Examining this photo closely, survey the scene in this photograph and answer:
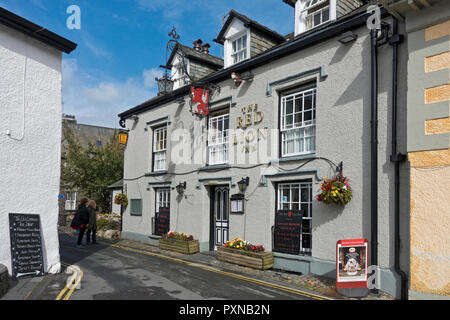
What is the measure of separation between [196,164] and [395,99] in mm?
7724

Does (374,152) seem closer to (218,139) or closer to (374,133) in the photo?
(374,133)

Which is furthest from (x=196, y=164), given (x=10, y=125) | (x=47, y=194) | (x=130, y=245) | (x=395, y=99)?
(x=395, y=99)

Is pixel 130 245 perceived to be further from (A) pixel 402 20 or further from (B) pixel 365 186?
(A) pixel 402 20

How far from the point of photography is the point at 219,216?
13.3 metres

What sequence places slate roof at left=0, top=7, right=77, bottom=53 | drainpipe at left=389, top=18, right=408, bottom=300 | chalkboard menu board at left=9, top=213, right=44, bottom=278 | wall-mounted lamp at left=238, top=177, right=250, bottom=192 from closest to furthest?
drainpipe at left=389, top=18, right=408, bottom=300, chalkboard menu board at left=9, top=213, right=44, bottom=278, slate roof at left=0, top=7, right=77, bottom=53, wall-mounted lamp at left=238, top=177, right=250, bottom=192

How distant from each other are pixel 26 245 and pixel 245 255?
568 cm

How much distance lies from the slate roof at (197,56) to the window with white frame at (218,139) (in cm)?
353

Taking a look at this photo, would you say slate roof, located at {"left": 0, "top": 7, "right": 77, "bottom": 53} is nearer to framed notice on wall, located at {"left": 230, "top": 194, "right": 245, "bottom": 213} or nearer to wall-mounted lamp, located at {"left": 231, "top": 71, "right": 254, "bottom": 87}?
wall-mounted lamp, located at {"left": 231, "top": 71, "right": 254, "bottom": 87}

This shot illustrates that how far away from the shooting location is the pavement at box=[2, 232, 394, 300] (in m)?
7.30

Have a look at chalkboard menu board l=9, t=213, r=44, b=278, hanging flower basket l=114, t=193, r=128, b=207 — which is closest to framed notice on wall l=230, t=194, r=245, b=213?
chalkboard menu board l=9, t=213, r=44, b=278

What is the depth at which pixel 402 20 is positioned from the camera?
8.16 m

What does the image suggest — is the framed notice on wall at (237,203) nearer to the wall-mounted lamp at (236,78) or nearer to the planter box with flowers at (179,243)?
the planter box with flowers at (179,243)

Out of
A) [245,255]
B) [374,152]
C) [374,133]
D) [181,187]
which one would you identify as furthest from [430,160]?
[181,187]

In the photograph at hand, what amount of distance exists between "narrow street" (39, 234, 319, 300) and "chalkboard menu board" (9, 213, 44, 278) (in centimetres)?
64
